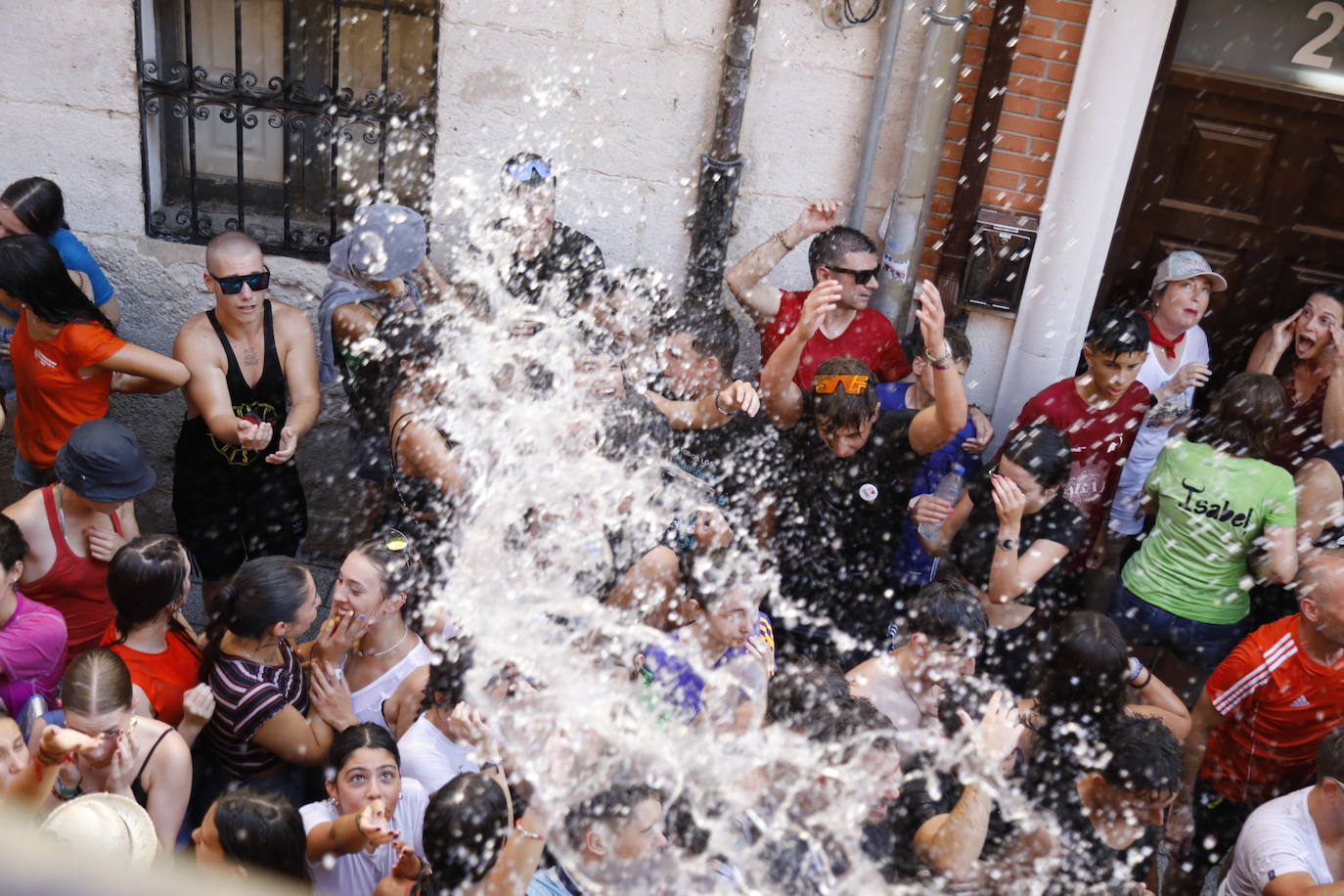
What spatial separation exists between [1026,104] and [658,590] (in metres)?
2.87

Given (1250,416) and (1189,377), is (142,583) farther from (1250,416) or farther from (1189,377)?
(1189,377)

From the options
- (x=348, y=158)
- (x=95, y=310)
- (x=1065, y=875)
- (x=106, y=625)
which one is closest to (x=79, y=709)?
(x=106, y=625)

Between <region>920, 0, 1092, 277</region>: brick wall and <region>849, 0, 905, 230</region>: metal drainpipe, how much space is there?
0.32 m

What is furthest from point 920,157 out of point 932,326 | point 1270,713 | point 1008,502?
point 1270,713

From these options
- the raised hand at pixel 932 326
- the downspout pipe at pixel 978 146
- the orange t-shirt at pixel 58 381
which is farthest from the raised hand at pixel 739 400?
the orange t-shirt at pixel 58 381

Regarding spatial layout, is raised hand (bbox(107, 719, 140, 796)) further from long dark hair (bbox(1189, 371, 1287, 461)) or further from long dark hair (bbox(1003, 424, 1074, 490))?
long dark hair (bbox(1189, 371, 1287, 461))

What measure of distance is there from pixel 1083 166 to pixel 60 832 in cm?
474

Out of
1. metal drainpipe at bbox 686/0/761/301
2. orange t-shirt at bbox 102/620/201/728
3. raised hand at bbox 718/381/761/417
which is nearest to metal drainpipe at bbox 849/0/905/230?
Answer: metal drainpipe at bbox 686/0/761/301

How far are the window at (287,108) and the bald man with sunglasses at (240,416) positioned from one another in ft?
4.33

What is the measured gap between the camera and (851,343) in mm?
5375

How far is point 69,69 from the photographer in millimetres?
5832

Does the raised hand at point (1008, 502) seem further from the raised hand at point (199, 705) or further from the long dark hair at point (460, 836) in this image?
the raised hand at point (199, 705)

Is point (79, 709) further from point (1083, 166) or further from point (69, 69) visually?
point (1083, 166)

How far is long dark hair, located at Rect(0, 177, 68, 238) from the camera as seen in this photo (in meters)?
5.10
